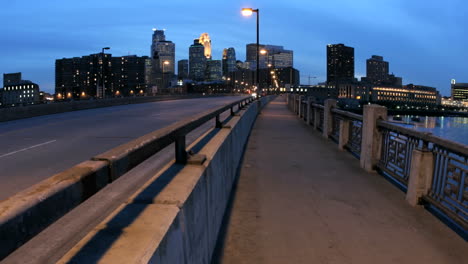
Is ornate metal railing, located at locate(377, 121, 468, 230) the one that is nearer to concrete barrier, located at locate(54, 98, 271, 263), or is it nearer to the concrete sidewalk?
the concrete sidewalk

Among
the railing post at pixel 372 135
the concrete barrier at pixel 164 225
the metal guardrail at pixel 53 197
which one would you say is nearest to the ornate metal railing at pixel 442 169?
the railing post at pixel 372 135

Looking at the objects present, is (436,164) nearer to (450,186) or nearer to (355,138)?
(450,186)

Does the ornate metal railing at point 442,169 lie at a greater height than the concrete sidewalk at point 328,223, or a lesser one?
greater

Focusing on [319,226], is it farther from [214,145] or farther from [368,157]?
[368,157]

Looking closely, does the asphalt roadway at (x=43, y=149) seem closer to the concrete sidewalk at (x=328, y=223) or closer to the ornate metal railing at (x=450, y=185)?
the concrete sidewalk at (x=328, y=223)

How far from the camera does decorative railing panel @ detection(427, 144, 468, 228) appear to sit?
209 inches

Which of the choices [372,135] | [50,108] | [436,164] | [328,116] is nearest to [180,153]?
[436,164]

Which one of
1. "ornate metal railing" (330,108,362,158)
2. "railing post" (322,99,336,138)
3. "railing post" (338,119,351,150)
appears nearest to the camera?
"ornate metal railing" (330,108,362,158)

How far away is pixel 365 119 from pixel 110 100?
33.3 meters

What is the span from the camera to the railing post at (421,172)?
6.18 meters

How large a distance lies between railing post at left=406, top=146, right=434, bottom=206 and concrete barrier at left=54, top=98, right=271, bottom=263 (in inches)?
138

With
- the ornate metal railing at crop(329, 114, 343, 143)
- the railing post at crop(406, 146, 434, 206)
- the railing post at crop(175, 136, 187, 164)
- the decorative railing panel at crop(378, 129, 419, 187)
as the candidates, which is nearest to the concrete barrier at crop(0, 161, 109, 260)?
the railing post at crop(175, 136, 187, 164)

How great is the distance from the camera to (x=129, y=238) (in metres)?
2.33

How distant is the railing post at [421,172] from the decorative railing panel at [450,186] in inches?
2.8
